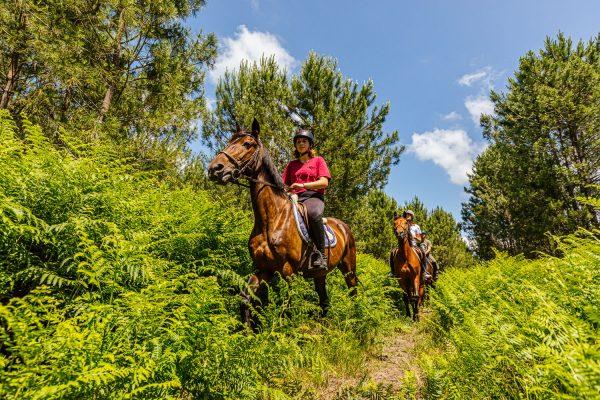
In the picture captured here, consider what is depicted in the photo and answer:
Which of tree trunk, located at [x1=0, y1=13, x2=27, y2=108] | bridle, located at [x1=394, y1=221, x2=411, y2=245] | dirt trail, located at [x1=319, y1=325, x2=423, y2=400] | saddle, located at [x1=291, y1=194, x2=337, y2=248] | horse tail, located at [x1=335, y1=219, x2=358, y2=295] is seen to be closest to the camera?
dirt trail, located at [x1=319, y1=325, x2=423, y2=400]

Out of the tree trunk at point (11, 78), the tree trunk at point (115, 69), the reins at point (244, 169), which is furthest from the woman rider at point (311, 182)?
the tree trunk at point (11, 78)

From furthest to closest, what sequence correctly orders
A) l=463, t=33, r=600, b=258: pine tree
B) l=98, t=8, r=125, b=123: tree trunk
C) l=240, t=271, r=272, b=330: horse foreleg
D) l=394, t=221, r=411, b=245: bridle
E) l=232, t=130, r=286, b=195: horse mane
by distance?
l=463, t=33, r=600, b=258: pine tree, l=98, t=8, r=125, b=123: tree trunk, l=394, t=221, r=411, b=245: bridle, l=232, t=130, r=286, b=195: horse mane, l=240, t=271, r=272, b=330: horse foreleg

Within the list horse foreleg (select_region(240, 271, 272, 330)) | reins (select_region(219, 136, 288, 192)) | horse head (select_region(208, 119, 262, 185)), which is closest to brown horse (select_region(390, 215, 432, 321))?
reins (select_region(219, 136, 288, 192))

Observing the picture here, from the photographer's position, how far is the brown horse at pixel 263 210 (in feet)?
13.5

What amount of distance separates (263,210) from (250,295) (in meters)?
1.23

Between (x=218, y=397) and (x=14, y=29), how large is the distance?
38.7ft

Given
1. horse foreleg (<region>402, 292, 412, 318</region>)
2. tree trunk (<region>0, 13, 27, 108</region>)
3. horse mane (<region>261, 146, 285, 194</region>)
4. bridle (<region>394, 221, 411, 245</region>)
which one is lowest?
horse foreleg (<region>402, 292, 412, 318</region>)

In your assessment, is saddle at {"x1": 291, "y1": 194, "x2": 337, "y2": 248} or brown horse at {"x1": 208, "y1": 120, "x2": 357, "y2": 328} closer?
brown horse at {"x1": 208, "y1": 120, "x2": 357, "y2": 328}

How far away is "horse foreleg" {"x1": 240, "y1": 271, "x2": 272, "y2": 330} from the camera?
3723 millimetres

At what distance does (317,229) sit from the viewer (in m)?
4.92

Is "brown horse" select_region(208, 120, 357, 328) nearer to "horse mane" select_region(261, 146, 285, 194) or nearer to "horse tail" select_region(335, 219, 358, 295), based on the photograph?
"horse mane" select_region(261, 146, 285, 194)

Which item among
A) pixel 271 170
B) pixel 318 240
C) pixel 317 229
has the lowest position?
pixel 318 240

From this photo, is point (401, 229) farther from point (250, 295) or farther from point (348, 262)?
point (250, 295)

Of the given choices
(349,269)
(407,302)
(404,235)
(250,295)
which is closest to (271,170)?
(250,295)
